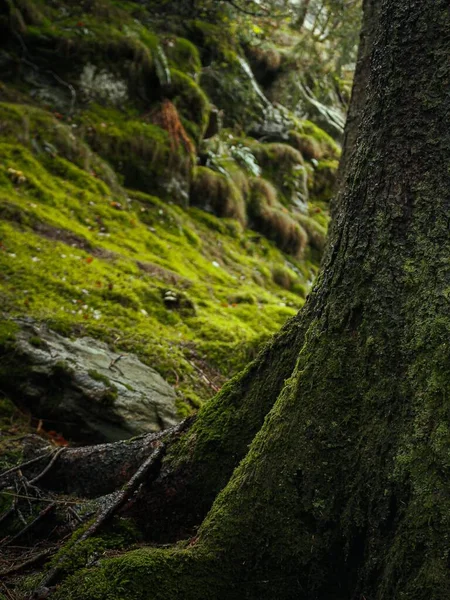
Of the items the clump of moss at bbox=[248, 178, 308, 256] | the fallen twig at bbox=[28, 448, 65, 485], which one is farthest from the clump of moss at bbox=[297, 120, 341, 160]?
the fallen twig at bbox=[28, 448, 65, 485]

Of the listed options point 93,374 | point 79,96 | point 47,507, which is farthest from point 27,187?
point 47,507

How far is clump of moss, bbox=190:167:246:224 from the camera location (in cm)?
979

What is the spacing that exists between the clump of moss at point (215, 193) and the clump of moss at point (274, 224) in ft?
2.26

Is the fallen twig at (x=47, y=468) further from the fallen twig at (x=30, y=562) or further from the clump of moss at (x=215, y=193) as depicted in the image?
the clump of moss at (x=215, y=193)

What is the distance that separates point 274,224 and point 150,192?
308cm

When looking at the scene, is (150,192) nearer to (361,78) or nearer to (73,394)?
(361,78)

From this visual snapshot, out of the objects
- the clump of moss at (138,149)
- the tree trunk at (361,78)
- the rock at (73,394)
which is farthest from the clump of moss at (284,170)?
the rock at (73,394)

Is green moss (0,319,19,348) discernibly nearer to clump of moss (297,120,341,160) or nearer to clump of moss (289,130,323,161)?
clump of moss (289,130,323,161)

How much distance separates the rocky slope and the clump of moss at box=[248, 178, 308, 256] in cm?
3

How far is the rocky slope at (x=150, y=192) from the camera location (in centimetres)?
486

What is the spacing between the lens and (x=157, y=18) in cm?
1149

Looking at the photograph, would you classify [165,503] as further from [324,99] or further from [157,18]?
[324,99]

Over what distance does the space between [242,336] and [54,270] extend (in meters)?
2.18

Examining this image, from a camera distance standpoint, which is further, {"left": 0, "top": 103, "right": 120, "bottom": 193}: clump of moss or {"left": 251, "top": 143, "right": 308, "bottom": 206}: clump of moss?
{"left": 251, "top": 143, "right": 308, "bottom": 206}: clump of moss
